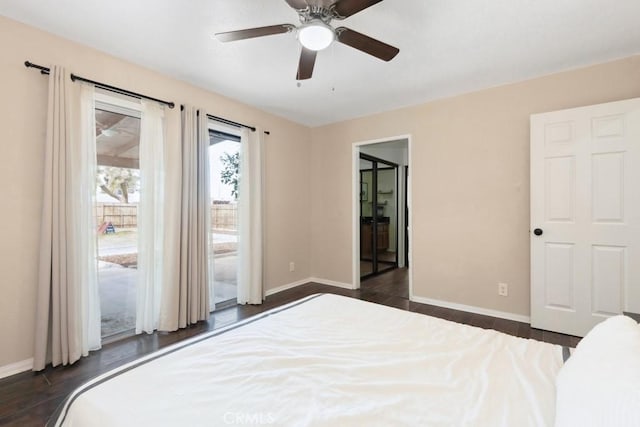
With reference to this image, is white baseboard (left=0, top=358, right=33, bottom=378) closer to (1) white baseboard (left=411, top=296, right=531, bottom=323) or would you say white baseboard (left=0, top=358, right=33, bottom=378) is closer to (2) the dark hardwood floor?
(2) the dark hardwood floor

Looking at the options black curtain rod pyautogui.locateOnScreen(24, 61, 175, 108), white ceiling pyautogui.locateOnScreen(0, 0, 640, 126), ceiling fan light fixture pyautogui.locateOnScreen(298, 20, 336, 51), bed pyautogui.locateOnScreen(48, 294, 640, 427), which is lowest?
bed pyautogui.locateOnScreen(48, 294, 640, 427)

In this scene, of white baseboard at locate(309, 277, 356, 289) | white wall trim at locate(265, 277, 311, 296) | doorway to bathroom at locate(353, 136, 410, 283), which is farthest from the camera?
doorway to bathroom at locate(353, 136, 410, 283)

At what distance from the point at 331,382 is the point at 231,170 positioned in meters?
3.01

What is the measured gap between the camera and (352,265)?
168 inches

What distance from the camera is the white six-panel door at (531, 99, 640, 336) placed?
2430 mm

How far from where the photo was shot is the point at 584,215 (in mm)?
2598

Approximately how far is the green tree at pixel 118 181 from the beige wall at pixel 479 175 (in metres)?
2.84

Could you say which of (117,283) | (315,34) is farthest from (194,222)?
(315,34)

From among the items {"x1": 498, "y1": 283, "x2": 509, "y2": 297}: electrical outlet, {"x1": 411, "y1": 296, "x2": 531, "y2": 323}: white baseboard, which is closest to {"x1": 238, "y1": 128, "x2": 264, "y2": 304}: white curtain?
{"x1": 411, "y1": 296, "x2": 531, "y2": 323}: white baseboard

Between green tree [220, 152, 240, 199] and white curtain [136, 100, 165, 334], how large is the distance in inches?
33.2

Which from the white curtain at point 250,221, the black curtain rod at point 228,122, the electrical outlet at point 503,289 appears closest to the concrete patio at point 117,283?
the white curtain at point 250,221

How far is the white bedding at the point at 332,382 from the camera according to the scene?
0.88 meters

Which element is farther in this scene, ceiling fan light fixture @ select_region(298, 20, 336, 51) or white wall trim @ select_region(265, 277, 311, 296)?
white wall trim @ select_region(265, 277, 311, 296)

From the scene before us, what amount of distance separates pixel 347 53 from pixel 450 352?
2326mm
